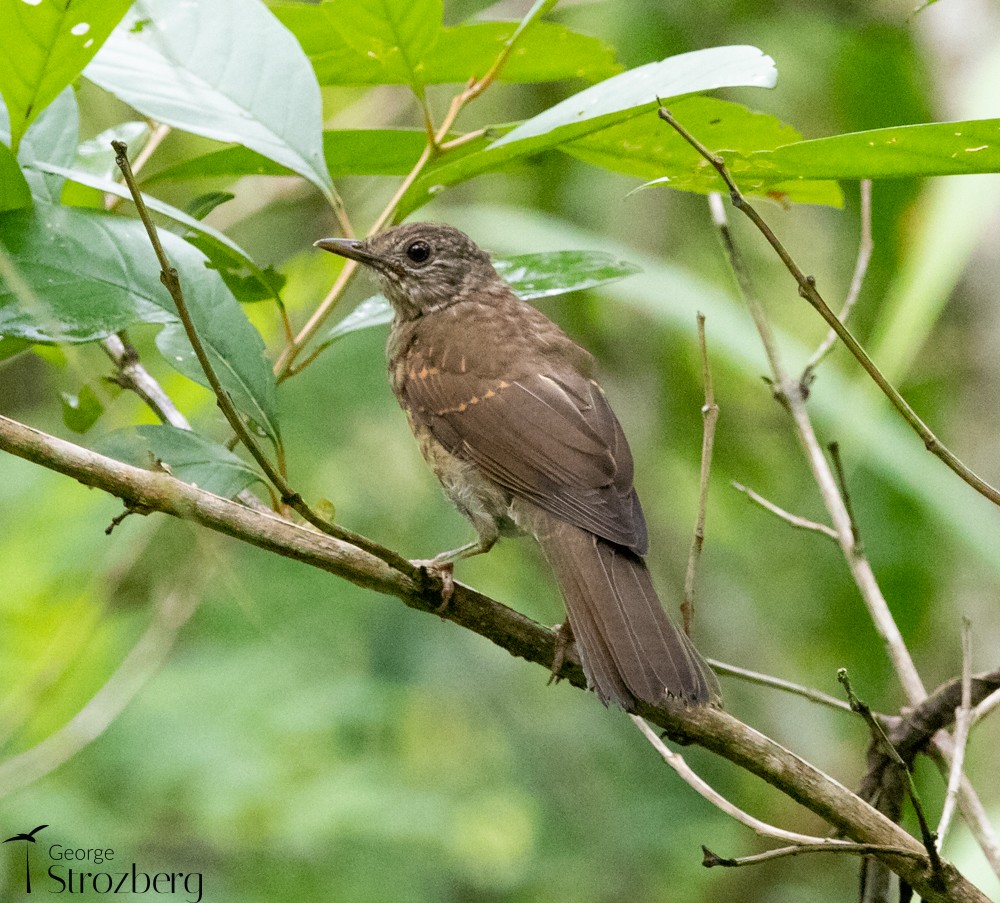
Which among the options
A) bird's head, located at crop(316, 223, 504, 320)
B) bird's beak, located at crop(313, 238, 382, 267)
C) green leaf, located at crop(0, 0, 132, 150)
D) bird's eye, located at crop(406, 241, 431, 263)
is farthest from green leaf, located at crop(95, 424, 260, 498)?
bird's eye, located at crop(406, 241, 431, 263)

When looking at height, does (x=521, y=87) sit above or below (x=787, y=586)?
above

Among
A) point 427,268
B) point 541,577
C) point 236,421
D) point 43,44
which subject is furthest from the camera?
point 541,577


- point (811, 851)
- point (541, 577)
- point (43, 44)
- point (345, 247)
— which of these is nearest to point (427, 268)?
point (345, 247)

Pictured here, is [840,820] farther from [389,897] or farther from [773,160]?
[389,897]

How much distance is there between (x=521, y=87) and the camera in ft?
18.1

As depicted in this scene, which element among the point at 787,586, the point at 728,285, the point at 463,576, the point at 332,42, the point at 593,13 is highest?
the point at 593,13

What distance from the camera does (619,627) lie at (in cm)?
226

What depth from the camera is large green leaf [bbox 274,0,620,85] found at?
230 centimetres

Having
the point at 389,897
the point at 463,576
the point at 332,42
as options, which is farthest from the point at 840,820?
the point at 463,576

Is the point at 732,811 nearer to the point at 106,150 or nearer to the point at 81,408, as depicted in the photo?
the point at 81,408

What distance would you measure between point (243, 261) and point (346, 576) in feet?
2.15

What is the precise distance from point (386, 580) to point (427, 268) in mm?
1794

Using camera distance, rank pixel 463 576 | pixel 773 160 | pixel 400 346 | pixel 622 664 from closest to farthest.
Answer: pixel 773 160 < pixel 622 664 < pixel 400 346 < pixel 463 576

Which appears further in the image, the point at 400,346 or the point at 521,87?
the point at 521,87
